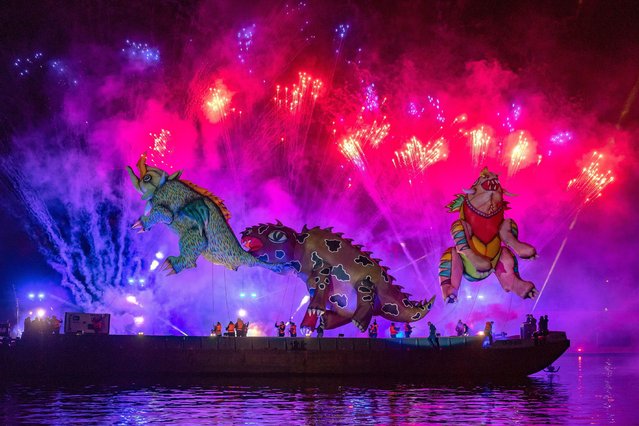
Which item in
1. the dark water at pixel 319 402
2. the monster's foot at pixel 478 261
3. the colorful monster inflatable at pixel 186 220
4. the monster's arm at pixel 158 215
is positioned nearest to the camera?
the dark water at pixel 319 402

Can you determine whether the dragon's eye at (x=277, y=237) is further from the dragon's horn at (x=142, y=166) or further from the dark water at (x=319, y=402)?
the dark water at (x=319, y=402)

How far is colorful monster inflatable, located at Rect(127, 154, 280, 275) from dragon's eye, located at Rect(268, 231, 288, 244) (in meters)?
1.30

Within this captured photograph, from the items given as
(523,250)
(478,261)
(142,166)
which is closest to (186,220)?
(142,166)

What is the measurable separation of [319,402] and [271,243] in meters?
14.8

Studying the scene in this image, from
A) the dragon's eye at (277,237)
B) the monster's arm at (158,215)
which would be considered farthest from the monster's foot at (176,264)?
the dragon's eye at (277,237)

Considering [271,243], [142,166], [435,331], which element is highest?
[142,166]

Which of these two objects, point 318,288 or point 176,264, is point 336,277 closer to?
point 318,288

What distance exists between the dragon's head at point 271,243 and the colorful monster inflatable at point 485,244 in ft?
25.8

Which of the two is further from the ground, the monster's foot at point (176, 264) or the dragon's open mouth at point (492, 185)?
the dragon's open mouth at point (492, 185)

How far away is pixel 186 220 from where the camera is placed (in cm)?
Answer: 3709

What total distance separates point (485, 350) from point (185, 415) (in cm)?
1966

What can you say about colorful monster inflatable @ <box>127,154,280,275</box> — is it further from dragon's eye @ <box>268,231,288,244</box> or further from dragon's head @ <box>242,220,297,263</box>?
dragon's eye @ <box>268,231,288,244</box>

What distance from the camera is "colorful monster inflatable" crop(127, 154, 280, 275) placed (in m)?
37.0

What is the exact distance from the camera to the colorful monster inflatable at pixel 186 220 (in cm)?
3697
